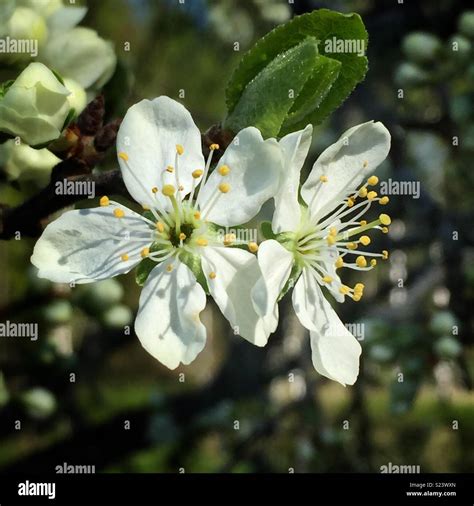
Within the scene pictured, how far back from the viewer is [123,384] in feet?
22.8

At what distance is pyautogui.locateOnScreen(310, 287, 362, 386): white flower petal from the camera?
71 cm

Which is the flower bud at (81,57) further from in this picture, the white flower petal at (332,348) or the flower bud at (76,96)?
the white flower petal at (332,348)

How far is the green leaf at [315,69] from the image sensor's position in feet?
2.23

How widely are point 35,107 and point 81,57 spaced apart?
0.70 ft

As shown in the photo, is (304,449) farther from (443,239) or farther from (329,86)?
(329,86)

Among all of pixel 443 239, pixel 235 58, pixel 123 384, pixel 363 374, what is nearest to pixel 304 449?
pixel 363 374

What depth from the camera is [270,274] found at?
0.64 m
